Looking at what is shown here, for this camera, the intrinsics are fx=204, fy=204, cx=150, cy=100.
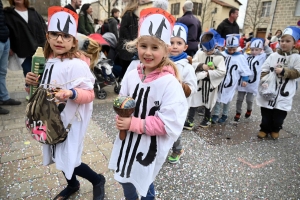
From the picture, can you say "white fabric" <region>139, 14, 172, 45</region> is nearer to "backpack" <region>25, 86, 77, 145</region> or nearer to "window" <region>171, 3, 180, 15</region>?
"backpack" <region>25, 86, 77, 145</region>

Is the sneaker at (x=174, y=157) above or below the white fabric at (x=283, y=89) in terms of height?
below

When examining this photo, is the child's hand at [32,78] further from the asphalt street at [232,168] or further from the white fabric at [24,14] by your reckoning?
the white fabric at [24,14]

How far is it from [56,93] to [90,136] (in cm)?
190

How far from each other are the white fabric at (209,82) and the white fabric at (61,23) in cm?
253

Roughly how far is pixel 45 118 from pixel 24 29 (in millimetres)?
3129

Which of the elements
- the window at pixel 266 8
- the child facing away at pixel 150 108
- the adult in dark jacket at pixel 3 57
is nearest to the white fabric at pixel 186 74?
the child facing away at pixel 150 108

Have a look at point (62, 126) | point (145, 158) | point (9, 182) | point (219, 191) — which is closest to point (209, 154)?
point (219, 191)

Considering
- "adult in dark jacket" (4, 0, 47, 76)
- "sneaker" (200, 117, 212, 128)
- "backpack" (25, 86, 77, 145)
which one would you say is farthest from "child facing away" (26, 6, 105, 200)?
"sneaker" (200, 117, 212, 128)

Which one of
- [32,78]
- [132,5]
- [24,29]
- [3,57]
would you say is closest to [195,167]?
[32,78]

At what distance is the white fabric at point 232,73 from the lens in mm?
3965

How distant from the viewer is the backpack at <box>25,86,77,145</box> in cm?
152

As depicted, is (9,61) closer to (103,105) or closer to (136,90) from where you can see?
(103,105)

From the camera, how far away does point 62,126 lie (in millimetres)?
1596

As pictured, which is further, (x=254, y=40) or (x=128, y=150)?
(x=254, y=40)
